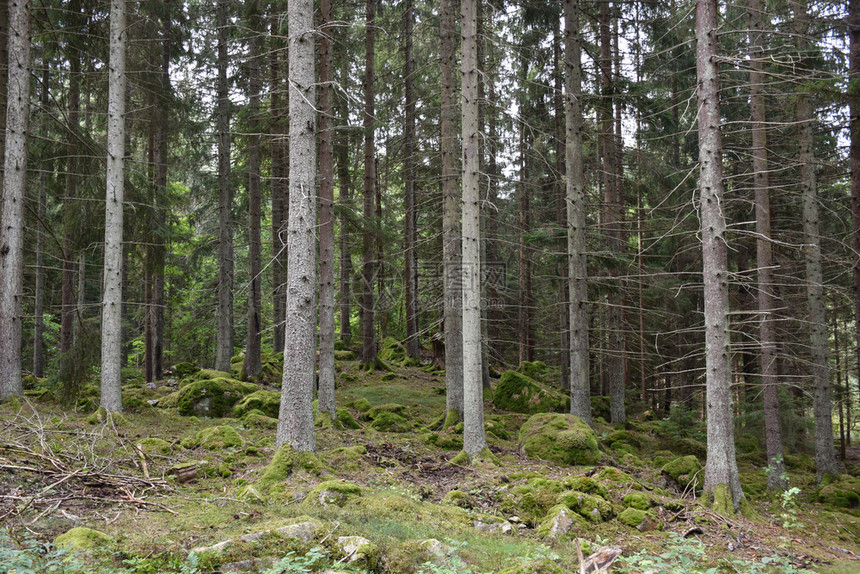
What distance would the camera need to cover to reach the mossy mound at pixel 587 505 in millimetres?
7422

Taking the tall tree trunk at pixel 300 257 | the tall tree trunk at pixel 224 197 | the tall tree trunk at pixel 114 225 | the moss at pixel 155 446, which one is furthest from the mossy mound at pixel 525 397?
the tall tree trunk at pixel 114 225

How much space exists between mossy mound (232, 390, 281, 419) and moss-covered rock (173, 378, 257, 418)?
1.15ft

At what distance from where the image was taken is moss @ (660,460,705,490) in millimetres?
9922

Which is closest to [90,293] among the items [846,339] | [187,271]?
[187,271]

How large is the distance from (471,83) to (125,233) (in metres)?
9.29

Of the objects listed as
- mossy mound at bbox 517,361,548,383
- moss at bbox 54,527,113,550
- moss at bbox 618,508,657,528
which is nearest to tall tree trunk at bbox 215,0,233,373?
mossy mound at bbox 517,361,548,383

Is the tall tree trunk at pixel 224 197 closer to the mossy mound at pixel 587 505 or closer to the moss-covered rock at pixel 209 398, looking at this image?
the moss-covered rock at pixel 209 398

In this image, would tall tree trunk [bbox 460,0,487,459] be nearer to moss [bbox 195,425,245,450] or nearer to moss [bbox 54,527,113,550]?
moss [bbox 195,425,245,450]

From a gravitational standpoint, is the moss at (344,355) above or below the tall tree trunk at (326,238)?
below

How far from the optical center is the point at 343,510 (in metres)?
6.37

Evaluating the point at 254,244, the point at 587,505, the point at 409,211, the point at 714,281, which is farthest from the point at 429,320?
the point at 587,505

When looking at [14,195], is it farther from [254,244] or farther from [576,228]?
[576,228]

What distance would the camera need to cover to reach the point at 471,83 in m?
10.5

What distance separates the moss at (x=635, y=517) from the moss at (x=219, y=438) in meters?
6.98
